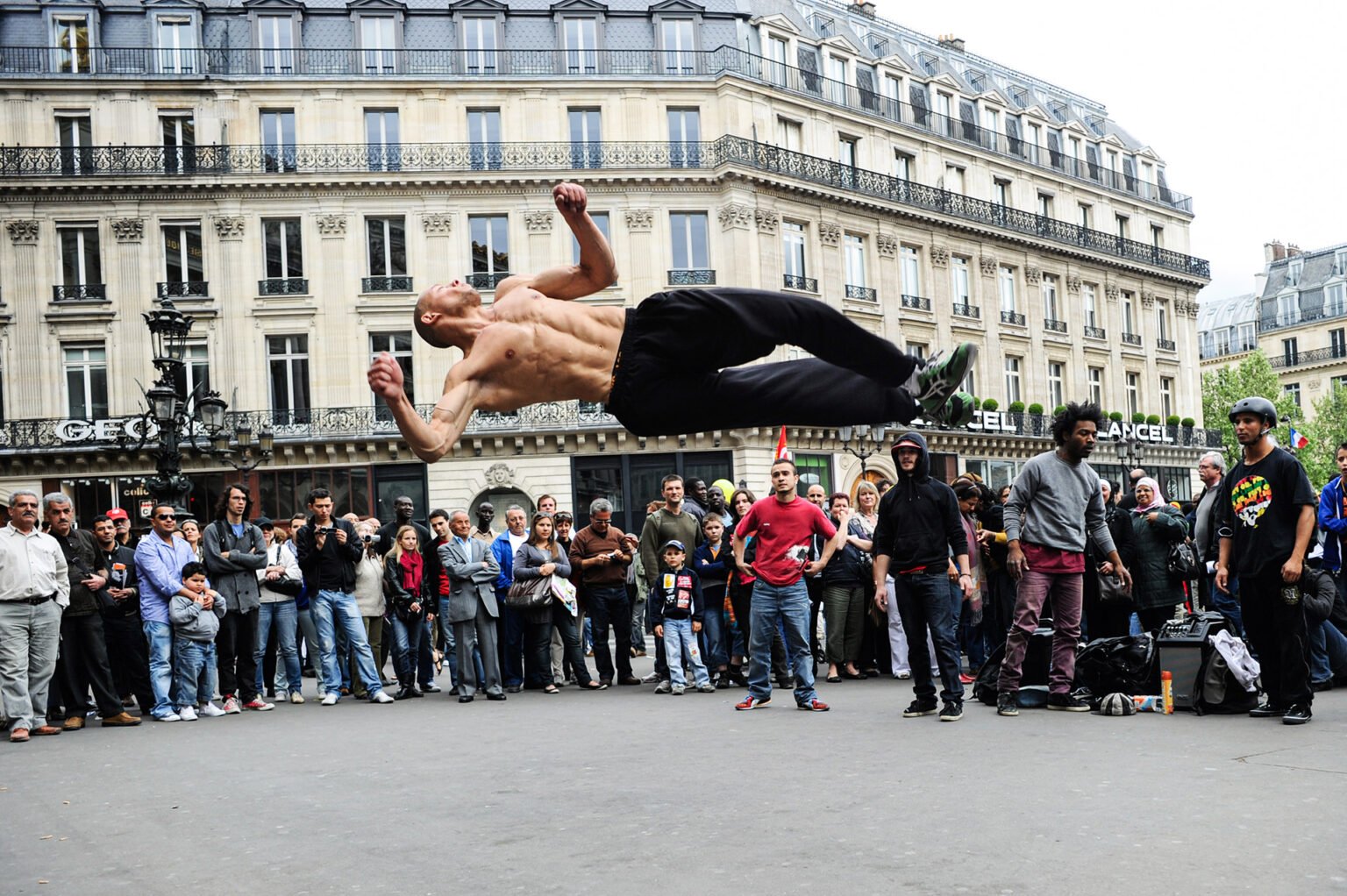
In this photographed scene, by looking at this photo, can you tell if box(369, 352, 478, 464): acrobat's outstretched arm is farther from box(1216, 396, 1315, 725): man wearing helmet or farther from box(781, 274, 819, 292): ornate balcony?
box(781, 274, 819, 292): ornate balcony

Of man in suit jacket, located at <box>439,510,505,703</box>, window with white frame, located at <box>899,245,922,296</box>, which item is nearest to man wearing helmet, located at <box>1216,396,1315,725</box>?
man in suit jacket, located at <box>439,510,505,703</box>

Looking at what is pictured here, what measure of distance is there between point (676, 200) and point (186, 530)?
2705 cm

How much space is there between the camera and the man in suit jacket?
42.8 ft

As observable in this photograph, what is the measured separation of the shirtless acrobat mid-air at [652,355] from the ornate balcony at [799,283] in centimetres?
3146

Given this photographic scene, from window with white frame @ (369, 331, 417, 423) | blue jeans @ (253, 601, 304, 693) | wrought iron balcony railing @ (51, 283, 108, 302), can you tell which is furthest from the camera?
window with white frame @ (369, 331, 417, 423)

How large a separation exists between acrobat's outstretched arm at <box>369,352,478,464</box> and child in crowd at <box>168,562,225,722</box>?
22.0 ft

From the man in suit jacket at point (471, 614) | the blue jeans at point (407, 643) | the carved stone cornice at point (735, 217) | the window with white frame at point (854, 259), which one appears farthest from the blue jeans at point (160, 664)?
the window with white frame at point (854, 259)

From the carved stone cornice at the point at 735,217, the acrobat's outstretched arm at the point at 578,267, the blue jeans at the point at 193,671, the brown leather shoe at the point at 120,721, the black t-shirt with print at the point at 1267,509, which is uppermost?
the carved stone cornice at the point at 735,217

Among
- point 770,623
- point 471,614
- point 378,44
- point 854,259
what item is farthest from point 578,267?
point 854,259

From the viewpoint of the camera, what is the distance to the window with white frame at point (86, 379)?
3638cm

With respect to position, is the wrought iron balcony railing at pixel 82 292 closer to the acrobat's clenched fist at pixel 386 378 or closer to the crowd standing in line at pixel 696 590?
the crowd standing in line at pixel 696 590

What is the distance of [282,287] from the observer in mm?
37156

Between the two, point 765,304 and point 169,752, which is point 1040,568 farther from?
point 169,752

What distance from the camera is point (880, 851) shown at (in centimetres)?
569
